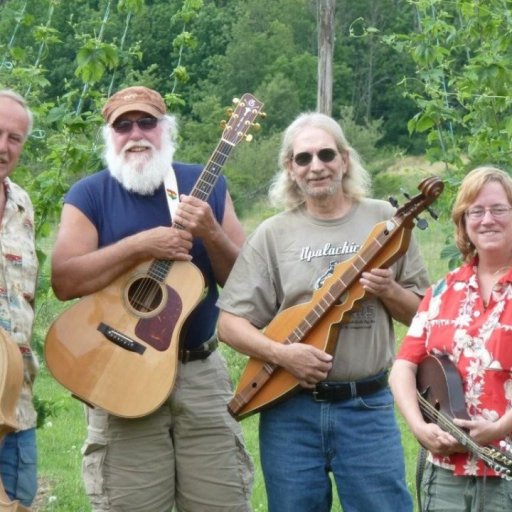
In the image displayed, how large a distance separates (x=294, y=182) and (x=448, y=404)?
1295mm

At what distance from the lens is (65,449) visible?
28.8 ft

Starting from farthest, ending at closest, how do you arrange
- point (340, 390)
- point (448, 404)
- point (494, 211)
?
1. point (340, 390)
2. point (494, 211)
3. point (448, 404)

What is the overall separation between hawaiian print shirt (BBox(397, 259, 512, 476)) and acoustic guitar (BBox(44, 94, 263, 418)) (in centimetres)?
107

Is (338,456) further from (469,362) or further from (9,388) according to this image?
(9,388)

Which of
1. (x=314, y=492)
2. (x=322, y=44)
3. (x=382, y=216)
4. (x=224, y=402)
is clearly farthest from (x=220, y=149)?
(x=322, y=44)

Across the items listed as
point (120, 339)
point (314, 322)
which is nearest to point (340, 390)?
point (314, 322)

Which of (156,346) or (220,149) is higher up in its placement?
(220,149)

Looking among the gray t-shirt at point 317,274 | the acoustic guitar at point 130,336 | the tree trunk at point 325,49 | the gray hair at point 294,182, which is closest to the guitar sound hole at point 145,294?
the acoustic guitar at point 130,336

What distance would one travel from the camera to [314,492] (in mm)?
4855

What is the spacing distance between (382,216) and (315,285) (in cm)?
41

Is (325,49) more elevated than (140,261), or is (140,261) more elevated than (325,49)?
(325,49)

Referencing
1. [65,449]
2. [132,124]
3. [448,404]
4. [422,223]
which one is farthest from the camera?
[65,449]

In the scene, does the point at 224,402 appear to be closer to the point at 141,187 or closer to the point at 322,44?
the point at 141,187

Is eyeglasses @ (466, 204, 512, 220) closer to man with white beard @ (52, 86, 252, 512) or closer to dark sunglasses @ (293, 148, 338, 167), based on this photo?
dark sunglasses @ (293, 148, 338, 167)
